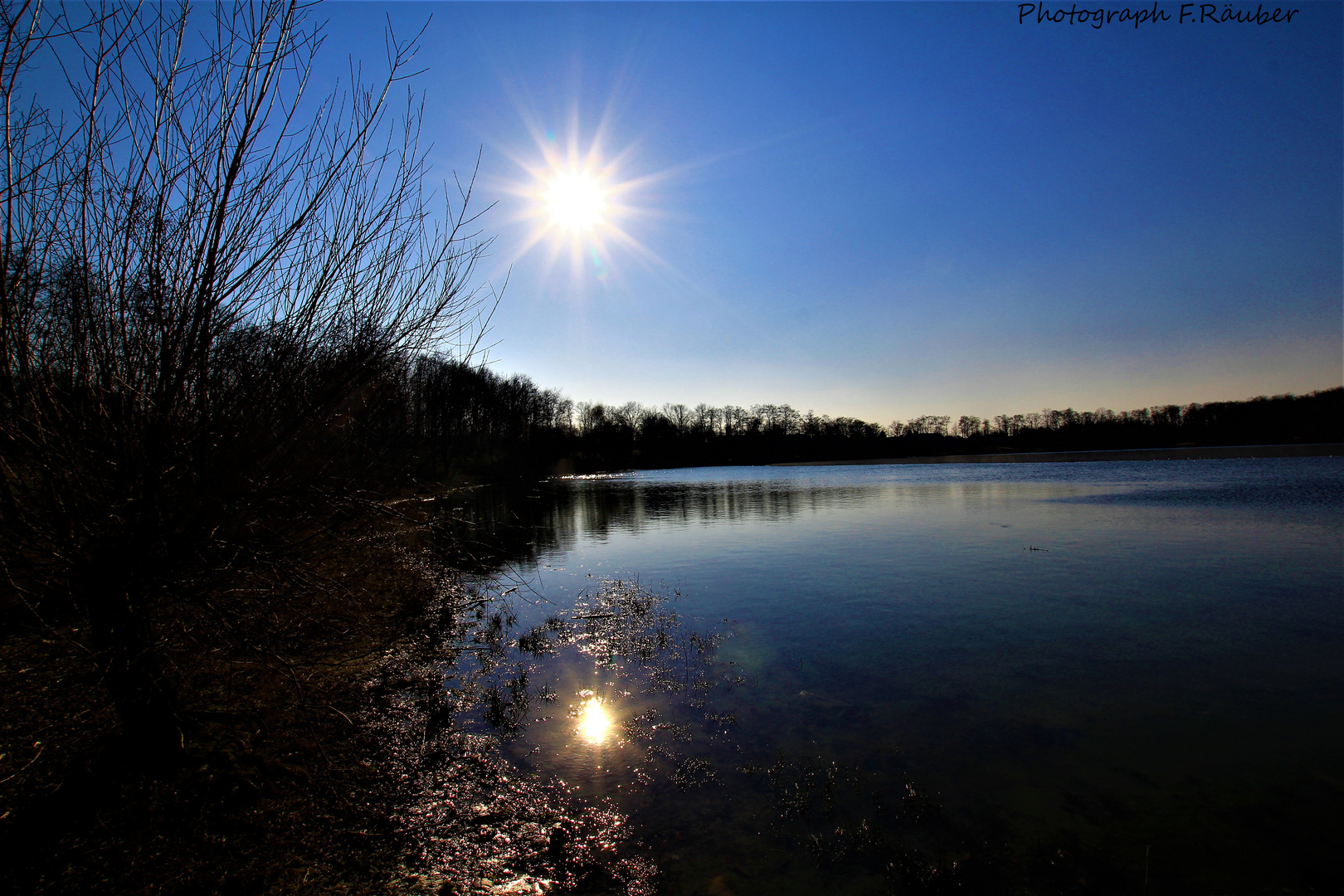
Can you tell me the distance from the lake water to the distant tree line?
5174 cm

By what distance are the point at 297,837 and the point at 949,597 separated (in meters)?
13.3

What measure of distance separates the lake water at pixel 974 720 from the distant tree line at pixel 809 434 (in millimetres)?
51744

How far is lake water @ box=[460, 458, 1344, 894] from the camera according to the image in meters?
5.24

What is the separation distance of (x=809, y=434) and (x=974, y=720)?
515 ft

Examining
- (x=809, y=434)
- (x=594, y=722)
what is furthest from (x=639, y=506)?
(x=809, y=434)

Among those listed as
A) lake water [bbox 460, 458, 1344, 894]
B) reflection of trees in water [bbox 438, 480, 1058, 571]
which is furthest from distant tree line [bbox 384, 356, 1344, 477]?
lake water [bbox 460, 458, 1344, 894]

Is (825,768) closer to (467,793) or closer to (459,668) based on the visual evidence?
(467,793)

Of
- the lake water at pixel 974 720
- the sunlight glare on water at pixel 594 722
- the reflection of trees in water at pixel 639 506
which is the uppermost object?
the sunlight glare on water at pixel 594 722

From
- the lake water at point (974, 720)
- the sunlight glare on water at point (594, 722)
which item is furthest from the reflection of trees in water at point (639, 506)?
the sunlight glare on water at point (594, 722)

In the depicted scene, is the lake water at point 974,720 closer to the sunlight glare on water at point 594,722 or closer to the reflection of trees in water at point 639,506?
the sunlight glare on water at point 594,722

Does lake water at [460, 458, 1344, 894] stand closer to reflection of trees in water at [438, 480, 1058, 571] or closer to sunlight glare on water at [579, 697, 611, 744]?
sunlight glare on water at [579, 697, 611, 744]

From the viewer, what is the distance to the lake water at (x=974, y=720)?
17.2ft

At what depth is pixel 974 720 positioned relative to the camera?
7824mm

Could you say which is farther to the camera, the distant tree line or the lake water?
the distant tree line
